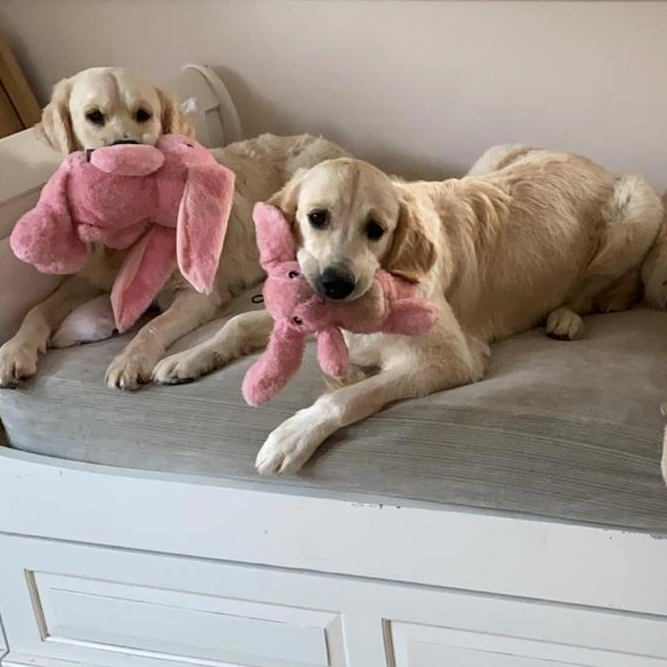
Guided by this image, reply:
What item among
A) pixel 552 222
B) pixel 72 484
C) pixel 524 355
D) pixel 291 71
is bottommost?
pixel 72 484

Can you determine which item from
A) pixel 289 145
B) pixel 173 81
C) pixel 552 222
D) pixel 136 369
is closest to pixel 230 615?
pixel 136 369

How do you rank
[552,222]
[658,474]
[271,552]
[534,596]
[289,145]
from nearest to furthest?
[658,474] → [534,596] → [271,552] → [552,222] → [289,145]

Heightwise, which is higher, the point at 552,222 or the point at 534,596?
the point at 552,222

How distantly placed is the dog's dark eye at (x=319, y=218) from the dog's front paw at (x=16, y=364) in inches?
22.8

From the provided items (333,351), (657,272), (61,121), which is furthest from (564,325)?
(61,121)

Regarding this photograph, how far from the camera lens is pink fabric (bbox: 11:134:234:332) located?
61.9 inches

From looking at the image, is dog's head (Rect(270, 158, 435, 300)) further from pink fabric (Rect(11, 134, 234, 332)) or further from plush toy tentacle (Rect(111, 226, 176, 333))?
plush toy tentacle (Rect(111, 226, 176, 333))

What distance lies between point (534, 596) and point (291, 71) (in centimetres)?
147

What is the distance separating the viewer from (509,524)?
1357mm

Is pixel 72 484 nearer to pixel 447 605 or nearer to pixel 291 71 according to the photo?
pixel 447 605

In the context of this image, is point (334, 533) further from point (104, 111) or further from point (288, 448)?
point (104, 111)

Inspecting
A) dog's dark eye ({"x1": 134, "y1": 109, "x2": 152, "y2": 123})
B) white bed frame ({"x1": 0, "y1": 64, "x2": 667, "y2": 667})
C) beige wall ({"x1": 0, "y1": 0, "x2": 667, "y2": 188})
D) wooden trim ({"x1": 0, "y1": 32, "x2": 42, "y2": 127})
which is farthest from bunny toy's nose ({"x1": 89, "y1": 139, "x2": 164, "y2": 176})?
wooden trim ({"x1": 0, "y1": 32, "x2": 42, "y2": 127})

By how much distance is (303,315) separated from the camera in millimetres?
1332

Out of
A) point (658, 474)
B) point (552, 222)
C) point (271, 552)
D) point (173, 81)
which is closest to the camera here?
point (658, 474)
